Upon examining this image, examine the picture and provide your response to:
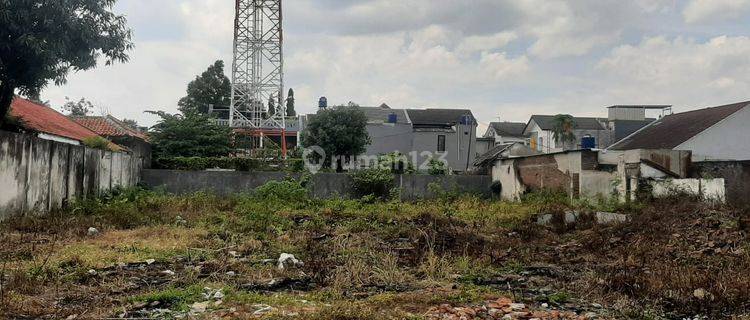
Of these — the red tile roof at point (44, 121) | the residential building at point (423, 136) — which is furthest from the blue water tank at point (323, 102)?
the red tile roof at point (44, 121)

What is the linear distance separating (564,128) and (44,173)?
27.1 meters

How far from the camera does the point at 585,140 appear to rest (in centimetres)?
1527

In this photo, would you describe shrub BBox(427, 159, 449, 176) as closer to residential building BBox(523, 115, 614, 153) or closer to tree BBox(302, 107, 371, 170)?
tree BBox(302, 107, 371, 170)

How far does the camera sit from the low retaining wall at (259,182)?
666 inches

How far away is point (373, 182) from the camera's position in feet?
56.1

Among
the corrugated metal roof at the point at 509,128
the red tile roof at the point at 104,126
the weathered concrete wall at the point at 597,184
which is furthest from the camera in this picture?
the corrugated metal roof at the point at 509,128

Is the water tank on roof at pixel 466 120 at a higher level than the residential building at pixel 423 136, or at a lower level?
higher

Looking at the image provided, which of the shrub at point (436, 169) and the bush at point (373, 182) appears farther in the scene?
the shrub at point (436, 169)

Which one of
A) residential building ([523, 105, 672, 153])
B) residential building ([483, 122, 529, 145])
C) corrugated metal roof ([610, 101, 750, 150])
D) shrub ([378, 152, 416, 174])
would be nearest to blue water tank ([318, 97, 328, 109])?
shrub ([378, 152, 416, 174])

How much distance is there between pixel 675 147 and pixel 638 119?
9.38 m

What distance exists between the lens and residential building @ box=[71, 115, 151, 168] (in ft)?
56.8

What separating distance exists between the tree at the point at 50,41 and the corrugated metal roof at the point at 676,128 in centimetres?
1760

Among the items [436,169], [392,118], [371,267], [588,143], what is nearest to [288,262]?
[371,267]

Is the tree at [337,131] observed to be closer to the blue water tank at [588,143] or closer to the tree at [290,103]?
the blue water tank at [588,143]
